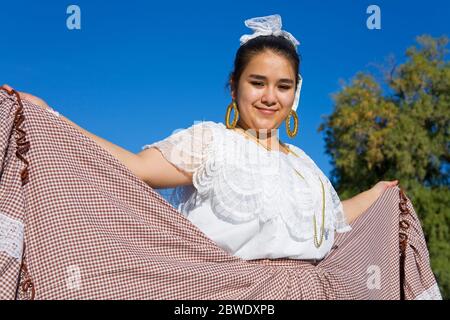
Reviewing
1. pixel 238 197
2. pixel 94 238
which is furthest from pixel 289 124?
pixel 94 238

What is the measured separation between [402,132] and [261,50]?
17431 mm

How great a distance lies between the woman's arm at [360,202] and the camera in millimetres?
3586

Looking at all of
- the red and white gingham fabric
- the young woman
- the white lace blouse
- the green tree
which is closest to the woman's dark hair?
the young woman

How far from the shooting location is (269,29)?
3.08 m

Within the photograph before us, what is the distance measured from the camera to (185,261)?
257 cm

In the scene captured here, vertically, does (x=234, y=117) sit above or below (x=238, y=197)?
above

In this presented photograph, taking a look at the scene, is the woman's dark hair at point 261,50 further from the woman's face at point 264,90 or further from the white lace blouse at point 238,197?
the white lace blouse at point 238,197

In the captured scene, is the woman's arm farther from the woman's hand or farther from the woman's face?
the woman's hand

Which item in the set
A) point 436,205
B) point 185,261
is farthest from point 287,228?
point 436,205

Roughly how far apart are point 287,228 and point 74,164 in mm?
808

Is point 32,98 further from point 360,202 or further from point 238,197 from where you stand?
point 360,202

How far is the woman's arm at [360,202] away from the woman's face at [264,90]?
2.76 ft

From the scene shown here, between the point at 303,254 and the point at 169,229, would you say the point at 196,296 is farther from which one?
the point at 303,254

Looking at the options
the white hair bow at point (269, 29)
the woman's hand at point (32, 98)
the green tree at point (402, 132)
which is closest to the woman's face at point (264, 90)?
the white hair bow at point (269, 29)
